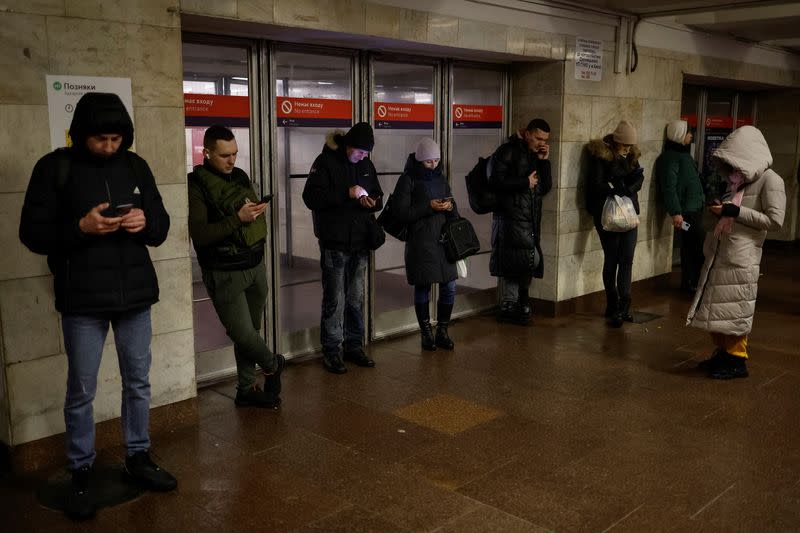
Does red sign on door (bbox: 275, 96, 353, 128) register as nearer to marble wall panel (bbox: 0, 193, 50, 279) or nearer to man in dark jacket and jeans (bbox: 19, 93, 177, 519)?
man in dark jacket and jeans (bbox: 19, 93, 177, 519)

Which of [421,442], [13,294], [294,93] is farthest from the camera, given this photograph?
[294,93]

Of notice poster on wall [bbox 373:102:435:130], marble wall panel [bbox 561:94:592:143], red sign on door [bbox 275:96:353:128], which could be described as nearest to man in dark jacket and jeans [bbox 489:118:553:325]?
marble wall panel [bbox 561:94:592:143]

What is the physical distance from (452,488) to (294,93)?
11.1ft

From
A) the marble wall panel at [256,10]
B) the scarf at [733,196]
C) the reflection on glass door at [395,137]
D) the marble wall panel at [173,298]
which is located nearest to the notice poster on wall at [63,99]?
the marble wall panel at [173,298]

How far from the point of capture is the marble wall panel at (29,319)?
13.4 ft

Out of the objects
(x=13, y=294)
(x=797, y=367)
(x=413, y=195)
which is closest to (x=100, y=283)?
(x=13, y=294)

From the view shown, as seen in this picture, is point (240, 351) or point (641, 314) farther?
point (641, 314)

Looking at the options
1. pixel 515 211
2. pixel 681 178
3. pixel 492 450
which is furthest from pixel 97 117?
pixel 681 178

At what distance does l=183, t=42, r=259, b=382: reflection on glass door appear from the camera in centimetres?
552

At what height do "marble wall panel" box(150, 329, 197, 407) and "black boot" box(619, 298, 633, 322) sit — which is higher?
"marble wall panel" box(150, 329, 197, 407)

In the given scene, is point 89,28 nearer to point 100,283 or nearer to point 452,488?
point 100,283

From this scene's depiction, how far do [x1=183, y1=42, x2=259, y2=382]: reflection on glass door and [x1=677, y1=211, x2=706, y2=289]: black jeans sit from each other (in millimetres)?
5534

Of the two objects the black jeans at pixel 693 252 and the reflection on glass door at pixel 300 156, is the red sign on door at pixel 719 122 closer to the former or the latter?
the black jeans at pixel 693 252

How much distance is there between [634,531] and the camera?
3.60m
